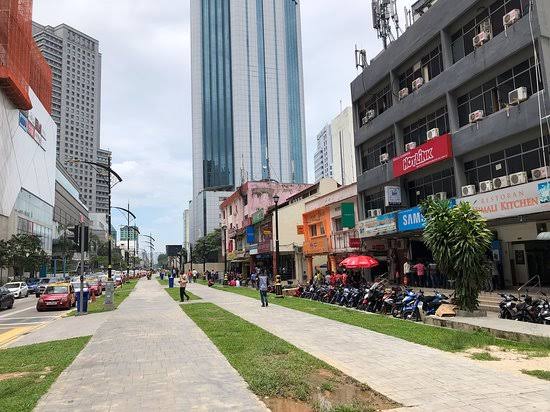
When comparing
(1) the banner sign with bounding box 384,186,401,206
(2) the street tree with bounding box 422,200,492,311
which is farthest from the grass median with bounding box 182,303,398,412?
(1) the banner sign with bounding box 384,186,401,206

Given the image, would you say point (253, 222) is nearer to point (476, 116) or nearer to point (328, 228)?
point (328, 228)

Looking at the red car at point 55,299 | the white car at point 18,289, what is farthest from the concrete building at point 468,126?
the white car at point 18,289

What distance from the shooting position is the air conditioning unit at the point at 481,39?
69.1ft

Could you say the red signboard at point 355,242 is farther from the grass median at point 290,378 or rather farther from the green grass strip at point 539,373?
the green grass strip at point 539,373

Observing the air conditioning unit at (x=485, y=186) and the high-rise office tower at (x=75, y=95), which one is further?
the high-rise office tower at (x=75, y=95)

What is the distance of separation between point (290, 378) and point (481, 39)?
19120 millimetres

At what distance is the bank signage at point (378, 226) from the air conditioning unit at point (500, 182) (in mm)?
7183

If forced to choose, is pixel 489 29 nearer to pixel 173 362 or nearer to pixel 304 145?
pixel 173 362

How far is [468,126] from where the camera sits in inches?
876

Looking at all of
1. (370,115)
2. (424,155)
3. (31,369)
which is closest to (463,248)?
(424,155)

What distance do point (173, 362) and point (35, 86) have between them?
281 ft

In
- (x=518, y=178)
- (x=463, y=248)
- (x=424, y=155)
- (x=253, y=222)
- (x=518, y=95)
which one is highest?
(x=518, y=95)

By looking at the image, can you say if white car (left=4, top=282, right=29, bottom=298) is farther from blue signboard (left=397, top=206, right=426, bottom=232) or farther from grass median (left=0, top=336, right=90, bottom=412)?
blue signboard (left=397, top=206, right=426, bottom=232)

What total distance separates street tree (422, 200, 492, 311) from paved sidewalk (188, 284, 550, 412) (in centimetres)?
426
